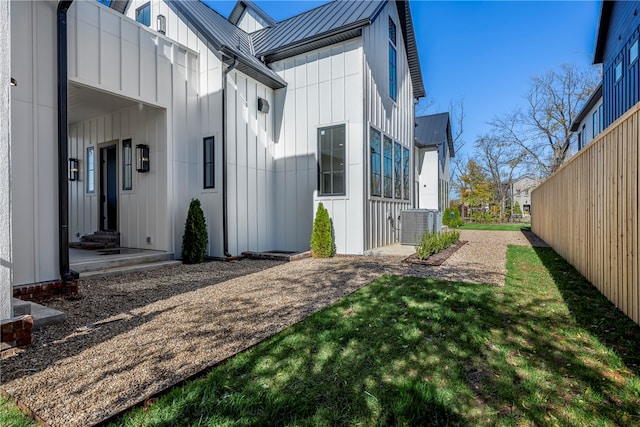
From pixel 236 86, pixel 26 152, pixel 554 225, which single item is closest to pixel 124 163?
pixel 236 86

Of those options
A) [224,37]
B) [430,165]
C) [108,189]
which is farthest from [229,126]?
[430,165]

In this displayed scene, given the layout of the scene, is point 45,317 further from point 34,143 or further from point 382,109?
point 382,109

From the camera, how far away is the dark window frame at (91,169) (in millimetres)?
8713

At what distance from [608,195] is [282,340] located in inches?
159

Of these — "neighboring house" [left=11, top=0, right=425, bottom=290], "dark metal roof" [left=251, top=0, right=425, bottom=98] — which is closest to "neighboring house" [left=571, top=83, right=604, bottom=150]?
"dark metal roof" [left=251, top=0, right=425, bottom=98]

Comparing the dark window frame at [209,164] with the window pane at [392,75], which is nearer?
the dark window frame at [209,164]

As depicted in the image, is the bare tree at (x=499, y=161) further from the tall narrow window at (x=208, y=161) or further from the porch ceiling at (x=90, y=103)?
the porch ceiling at (x=90, y=103)

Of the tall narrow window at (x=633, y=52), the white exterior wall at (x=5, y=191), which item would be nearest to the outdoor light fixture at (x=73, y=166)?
the white exterior wall at (x=5, y=191)

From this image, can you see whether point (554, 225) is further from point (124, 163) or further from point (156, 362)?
point (124, 163)

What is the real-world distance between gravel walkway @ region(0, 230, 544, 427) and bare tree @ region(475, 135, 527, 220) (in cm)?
2319

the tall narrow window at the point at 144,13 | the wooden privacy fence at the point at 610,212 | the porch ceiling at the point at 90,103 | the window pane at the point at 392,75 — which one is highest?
the tall narrow window at the point at 144,13

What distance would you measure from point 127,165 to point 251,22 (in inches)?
271

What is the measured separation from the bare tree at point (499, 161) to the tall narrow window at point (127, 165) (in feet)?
85.8

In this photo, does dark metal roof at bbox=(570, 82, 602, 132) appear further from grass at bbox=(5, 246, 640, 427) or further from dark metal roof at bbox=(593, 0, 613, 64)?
grass at bbox=(5, 246, 640, 427)
